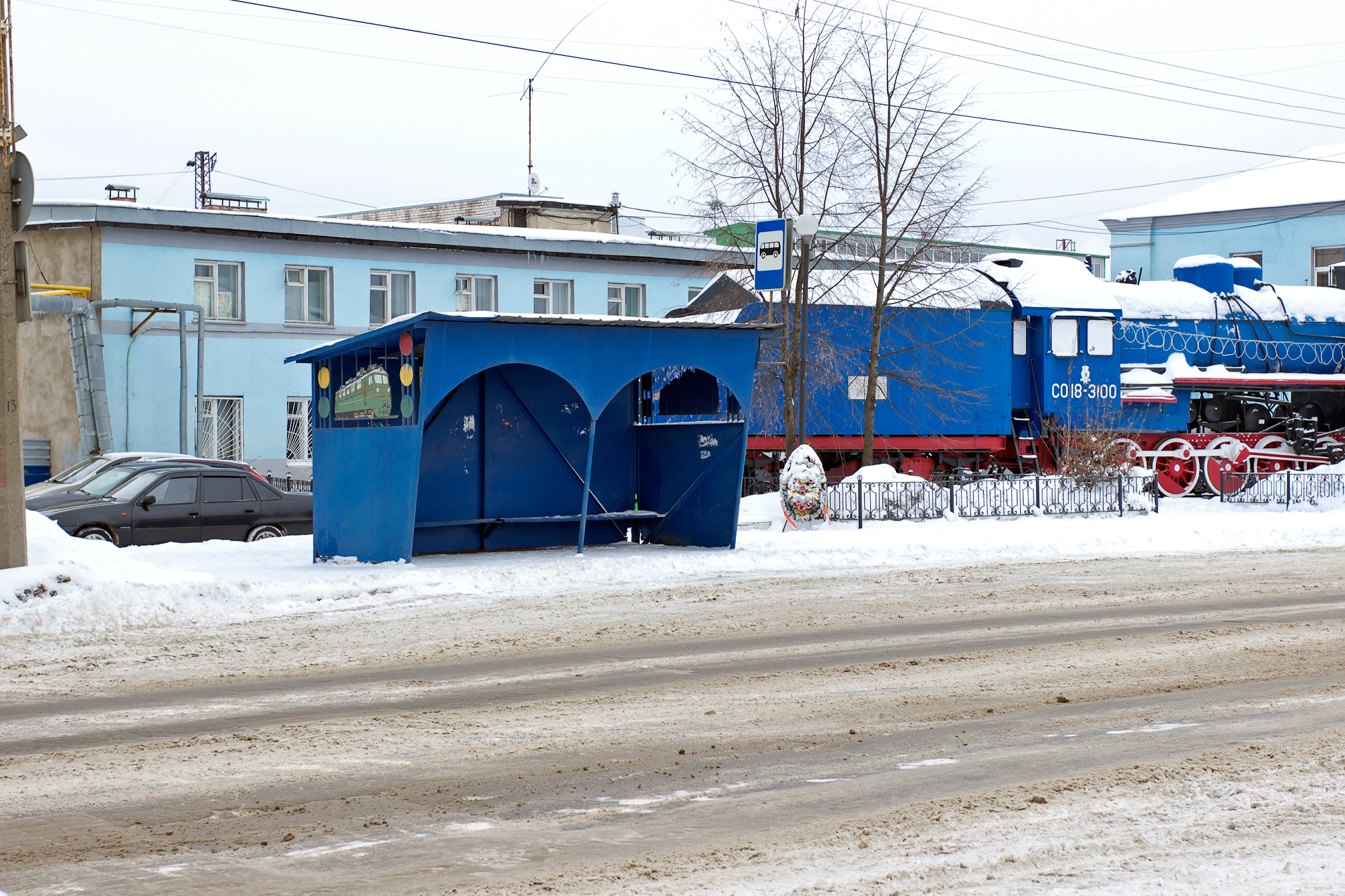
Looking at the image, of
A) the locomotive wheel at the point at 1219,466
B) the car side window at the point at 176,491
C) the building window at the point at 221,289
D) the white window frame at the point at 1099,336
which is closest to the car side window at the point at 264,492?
the car side window at the point at 176,491

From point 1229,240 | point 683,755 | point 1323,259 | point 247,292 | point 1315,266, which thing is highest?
point 1229,240

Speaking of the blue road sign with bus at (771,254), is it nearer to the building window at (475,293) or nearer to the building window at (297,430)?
the building window at (475,293)

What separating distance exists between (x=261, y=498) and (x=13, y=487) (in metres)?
6.25

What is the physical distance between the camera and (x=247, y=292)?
2919 centimetres

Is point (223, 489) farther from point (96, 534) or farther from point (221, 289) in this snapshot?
point (221, 289)

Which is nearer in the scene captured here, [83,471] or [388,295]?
[83,471]

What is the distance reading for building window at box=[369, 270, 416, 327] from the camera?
30906 millimetres

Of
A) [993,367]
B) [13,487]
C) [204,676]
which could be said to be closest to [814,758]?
[204,676]

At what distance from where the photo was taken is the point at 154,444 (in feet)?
91.8

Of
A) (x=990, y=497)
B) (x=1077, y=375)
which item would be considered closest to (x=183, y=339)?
(x=990, y=497)

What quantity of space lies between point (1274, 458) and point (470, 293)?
1939 centimetres

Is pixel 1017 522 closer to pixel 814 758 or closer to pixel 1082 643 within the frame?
pixel 1082 643

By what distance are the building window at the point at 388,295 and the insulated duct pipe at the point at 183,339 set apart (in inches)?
172

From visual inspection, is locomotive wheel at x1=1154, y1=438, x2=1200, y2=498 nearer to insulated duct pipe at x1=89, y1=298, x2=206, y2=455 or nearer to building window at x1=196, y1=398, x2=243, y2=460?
insulated duct pipe at x1=89, y1=298, x2=206, y2=455
